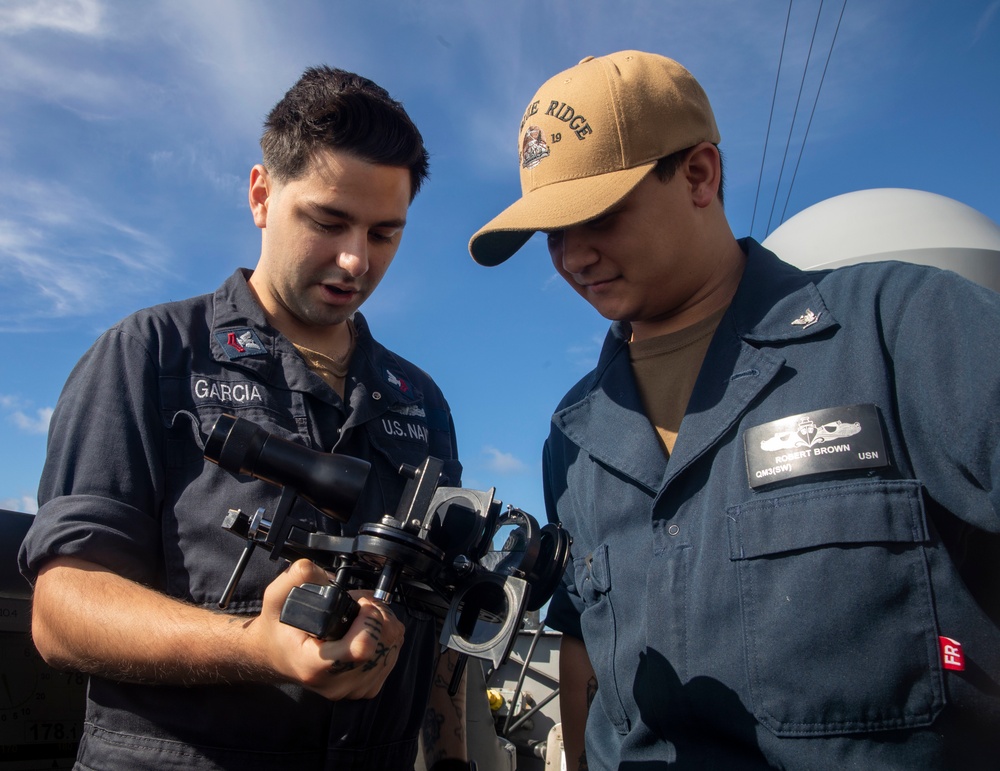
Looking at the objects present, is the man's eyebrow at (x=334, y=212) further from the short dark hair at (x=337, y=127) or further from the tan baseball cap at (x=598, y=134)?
the tan baseball cap at (x=598, y=134)

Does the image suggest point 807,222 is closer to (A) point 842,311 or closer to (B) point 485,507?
(A) point 842,311

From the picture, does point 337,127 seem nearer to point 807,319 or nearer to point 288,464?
point 288,464

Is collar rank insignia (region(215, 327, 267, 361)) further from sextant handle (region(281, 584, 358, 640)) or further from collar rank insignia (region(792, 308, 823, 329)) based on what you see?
collar rank insignia (region(792, 308, 823, 329))

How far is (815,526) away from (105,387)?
1900 millimetres

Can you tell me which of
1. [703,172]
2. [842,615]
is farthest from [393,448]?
[842,615]

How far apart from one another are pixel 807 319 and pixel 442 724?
5.71 feet

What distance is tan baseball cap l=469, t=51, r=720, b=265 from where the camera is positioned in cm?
213

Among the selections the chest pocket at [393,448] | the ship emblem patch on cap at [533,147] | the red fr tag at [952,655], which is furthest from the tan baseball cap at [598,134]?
the red fr tag at [952,655]

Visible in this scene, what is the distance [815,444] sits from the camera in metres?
1.77

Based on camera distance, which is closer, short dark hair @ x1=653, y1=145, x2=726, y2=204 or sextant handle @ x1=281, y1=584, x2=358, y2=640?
sextant handle @ x1=281, y1=584, x2=358, y2=640

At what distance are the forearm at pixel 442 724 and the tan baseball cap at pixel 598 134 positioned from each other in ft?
4.93

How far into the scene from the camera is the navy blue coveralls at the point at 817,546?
1.57 metres

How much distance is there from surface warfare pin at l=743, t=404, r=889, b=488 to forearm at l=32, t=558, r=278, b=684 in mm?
1245

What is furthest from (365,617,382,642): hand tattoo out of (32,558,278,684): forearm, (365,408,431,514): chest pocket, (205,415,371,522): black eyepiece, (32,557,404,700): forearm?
(365,408,431,514): chest pocket
